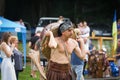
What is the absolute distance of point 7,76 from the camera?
11164 mm

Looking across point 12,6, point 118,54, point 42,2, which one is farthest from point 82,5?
point 118,54

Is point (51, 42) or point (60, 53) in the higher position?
point (51, 42)

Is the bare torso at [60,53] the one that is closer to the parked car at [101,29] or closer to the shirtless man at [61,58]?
the shirtless man at [61,58]

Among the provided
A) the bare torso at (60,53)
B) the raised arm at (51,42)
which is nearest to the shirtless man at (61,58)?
the bare torso at (60,53)

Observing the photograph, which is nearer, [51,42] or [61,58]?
[51,42]

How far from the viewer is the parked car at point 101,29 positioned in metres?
37.4

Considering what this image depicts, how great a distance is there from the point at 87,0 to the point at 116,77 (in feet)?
96.8

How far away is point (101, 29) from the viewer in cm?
3919

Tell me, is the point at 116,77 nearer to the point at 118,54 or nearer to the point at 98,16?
the point at 118,54

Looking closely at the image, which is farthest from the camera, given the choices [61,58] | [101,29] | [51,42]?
[101,29]

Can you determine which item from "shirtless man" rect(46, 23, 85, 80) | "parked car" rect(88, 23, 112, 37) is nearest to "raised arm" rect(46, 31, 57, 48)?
"shirtless man" rect(46, 23, 85, 80)

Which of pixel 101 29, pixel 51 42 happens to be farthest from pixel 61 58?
pixel 101 29

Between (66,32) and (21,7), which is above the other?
(21,7)

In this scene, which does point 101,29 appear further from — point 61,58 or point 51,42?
point 51,42
